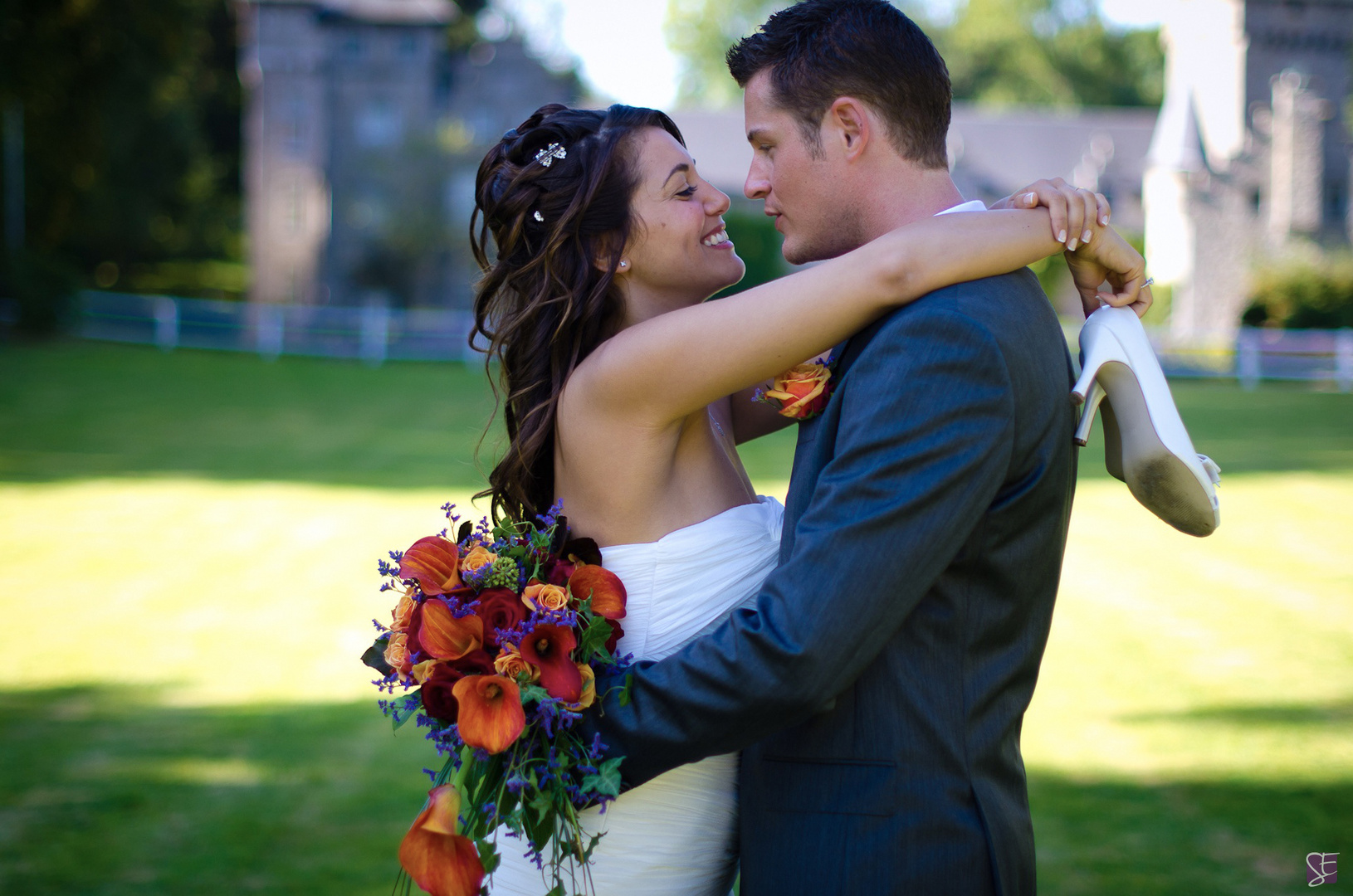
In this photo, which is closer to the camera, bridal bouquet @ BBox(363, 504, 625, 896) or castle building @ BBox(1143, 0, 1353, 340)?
bridal bouquet @ BBox(363, 504, 625, 896)

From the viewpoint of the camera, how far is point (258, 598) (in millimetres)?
8469

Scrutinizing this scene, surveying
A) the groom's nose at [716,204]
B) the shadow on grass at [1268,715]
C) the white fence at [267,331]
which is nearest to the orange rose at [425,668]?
the groom's nose at [716,204]

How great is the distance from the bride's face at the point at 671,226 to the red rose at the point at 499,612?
89 centimetres

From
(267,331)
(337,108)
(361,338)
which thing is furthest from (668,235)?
(337,108)

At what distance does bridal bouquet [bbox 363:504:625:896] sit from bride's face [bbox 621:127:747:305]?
2.23ft

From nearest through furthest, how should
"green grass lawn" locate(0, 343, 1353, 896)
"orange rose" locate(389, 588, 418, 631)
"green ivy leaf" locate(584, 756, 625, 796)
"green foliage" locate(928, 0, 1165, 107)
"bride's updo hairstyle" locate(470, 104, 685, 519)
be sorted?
1. "green ivy leaf" locate(584, 756, 625, 796)
2. "orange rose" locate(389, 588, 418, 631)
3. "bride's updo hairstyle" locate(470, 104, 685, 519)
4. "green grass lawn" locate(0, 343, 1353, 896)
5. "green foliage" locate(928, 0, 1165, 107)

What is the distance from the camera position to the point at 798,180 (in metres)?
2.35

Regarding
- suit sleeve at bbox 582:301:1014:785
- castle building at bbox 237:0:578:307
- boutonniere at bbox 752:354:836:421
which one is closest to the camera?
suit sleeve at bbox 582:301:1014:785

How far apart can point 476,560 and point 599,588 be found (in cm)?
26

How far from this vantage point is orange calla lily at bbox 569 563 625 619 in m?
2.20

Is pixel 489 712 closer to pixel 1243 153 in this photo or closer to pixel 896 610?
pixel 896 610

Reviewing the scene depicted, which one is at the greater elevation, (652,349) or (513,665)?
(652,349)

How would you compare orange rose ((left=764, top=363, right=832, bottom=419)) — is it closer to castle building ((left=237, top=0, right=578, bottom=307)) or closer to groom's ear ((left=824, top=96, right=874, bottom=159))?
groom's ear ((left=824, top=96, right=874, bottom=159))
